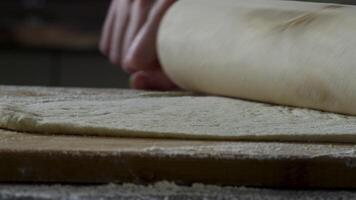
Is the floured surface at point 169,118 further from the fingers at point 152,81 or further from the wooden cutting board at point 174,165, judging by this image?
the fingers at point 152,81

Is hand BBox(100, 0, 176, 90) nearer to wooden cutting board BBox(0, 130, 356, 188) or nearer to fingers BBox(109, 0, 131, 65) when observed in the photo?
fingers BBox(109, 0, 131, 65)

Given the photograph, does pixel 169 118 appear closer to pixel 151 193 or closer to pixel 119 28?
pixel 151 193

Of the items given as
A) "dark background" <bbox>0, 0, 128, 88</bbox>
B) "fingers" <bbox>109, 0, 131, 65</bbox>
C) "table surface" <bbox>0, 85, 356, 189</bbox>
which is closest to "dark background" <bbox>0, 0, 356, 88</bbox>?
"dark background" <bbox>0, 0, 128, 88</bbox>

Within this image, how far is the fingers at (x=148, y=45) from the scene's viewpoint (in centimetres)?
110

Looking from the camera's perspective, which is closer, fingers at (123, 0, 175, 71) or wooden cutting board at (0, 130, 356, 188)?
wooden cutting board at (0, 130, 356, 188)

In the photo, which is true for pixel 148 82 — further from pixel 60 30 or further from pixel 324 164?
pixel 60 30

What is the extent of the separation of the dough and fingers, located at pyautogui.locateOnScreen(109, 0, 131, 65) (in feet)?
0.87

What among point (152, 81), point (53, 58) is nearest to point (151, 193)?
point (152, 81)

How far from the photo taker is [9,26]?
2.54 metres

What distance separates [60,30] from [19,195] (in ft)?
6.67

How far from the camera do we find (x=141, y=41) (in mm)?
1103

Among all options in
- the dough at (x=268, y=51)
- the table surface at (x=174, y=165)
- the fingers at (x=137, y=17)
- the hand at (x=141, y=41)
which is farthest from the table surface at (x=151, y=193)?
the fingers at (x=137, y=17)

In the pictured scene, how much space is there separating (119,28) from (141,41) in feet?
0.61

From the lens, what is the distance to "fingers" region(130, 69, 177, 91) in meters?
1.08
